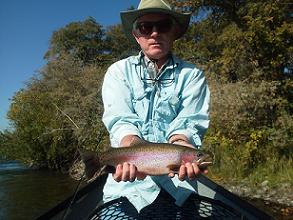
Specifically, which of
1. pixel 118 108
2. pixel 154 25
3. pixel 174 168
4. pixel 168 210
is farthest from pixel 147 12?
pixel 168 210

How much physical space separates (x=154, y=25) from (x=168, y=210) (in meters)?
1.26

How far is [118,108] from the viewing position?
2906 millimetres

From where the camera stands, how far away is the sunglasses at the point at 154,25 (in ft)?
9.64

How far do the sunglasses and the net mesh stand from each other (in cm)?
115

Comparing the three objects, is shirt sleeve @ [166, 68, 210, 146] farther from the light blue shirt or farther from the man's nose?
the man's nose

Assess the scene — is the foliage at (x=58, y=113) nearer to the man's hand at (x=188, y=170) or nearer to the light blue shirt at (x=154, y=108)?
the light blue shirt at (x=154, y=108)

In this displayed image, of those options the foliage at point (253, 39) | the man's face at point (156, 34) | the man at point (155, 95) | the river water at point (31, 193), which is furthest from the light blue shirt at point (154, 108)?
the foliage at point (253, 39)

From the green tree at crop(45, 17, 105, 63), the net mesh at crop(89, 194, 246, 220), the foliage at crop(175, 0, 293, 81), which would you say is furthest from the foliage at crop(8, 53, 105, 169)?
the net mesh at crop(89, 194, 246, 220)

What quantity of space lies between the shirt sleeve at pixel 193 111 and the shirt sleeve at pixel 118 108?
0.92 feet

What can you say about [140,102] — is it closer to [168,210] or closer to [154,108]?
[154,108]

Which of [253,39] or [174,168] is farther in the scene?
[253,39]

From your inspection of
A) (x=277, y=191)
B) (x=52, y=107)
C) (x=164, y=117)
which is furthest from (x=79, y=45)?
(x=164, y=117)

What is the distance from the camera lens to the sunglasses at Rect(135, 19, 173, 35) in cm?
294

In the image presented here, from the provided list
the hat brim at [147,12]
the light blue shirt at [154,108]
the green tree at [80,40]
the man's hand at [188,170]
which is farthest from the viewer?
the green tree at [80,40]
